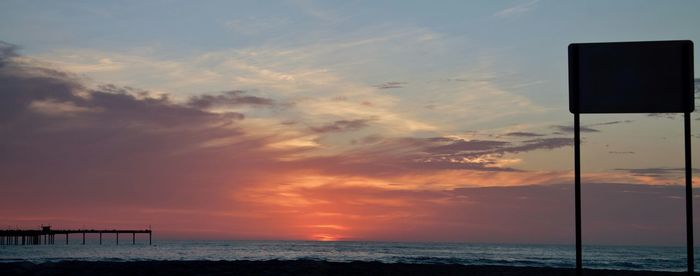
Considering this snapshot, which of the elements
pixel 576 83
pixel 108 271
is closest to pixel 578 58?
pixel 576 83

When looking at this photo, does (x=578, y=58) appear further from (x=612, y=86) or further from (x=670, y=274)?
(x=670, y=274)

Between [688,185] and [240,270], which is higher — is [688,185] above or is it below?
above

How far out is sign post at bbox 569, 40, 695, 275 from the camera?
22.7 ft

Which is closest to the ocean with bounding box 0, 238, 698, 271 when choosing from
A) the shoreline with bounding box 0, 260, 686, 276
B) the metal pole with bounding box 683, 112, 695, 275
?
the shoreline with bounding box 0, 260, 686, 276

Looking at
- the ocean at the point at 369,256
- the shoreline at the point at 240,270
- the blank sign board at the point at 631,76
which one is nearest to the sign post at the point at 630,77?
the blank sign board at the point at 631,76

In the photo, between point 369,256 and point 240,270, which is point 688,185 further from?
point 369,256

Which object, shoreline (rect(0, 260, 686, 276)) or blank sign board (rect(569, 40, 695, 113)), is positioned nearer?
blank sign board (rect(569, 40, 695, 113))

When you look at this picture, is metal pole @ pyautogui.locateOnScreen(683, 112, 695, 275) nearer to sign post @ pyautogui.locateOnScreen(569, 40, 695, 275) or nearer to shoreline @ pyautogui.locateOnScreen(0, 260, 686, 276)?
sign post @ pyautogui.locateOnScreen(569, 40, 695, 275)

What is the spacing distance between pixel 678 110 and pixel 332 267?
21207 millimetres

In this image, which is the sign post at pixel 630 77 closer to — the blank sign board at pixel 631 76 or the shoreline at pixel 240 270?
the blank sign board at pixel 631 76

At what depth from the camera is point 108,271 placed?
23.8 m

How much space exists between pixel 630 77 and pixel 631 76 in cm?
1

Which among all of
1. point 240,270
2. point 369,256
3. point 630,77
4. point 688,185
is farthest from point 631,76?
point 369,256

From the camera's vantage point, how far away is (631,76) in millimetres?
6910
